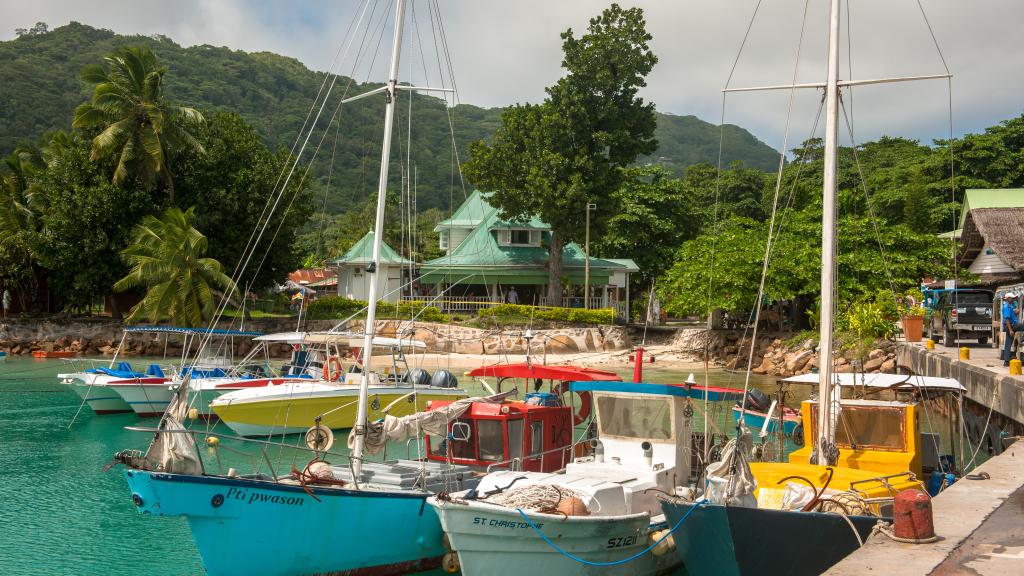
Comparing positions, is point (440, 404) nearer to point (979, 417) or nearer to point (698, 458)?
point (698, 458)

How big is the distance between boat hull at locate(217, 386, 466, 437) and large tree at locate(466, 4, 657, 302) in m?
25.8

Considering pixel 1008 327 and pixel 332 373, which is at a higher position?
pixel 1008 327

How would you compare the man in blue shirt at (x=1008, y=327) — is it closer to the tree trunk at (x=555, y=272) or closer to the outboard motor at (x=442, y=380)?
the outboard motor at (x=442, y=380)

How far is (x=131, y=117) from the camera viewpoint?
1900 inches

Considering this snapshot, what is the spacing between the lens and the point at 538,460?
15.3 meters

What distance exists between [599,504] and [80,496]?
12.6 m

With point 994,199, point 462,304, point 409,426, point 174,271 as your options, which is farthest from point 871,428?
point 462,304

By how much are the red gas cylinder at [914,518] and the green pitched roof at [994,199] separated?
1087 inches

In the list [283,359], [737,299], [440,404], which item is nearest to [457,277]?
[283,359]

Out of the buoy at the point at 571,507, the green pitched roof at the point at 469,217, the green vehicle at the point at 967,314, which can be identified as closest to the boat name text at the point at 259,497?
the buoy at the point at 571,507

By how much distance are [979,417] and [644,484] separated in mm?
15455

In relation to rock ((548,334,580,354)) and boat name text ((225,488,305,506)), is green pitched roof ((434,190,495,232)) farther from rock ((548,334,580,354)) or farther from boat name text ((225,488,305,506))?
boat name text ((225,488,305,506))

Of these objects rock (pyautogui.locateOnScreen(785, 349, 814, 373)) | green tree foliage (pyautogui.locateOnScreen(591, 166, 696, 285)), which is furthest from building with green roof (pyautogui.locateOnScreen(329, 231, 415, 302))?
rock (pyautogui.locateOnScreen(785, 349, 814, 373))

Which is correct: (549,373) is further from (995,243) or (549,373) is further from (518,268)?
(518,268)
